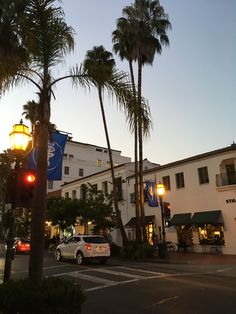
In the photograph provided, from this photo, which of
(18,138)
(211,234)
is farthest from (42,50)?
(211,234)

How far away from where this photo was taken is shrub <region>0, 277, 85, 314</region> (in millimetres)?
5324

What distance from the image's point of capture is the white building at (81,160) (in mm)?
57109

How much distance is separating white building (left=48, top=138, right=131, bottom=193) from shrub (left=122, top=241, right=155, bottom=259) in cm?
3208

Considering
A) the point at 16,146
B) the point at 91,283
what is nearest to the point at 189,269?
the point at 91,283

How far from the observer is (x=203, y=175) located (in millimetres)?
29219

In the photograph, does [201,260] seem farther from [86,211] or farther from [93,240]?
[86,211]

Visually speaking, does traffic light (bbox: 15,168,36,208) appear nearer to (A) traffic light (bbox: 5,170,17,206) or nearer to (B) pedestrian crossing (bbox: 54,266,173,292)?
(A) traffic light (bbox: 5,170,17,206)

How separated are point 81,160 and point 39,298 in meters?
55.0

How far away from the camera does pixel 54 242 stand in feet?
110

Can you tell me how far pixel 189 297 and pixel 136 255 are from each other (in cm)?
1412

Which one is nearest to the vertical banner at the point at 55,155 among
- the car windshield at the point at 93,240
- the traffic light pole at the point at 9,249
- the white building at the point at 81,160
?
the traffic light pole at the point at 9,249

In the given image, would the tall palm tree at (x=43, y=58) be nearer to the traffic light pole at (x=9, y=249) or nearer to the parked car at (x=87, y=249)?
the traffic light pole at (x=9, y=249)

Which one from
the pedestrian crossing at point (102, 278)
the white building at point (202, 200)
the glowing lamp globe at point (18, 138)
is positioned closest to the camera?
the glowing lamp globe at point (18, 138)

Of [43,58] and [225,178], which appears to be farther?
[225,178]
